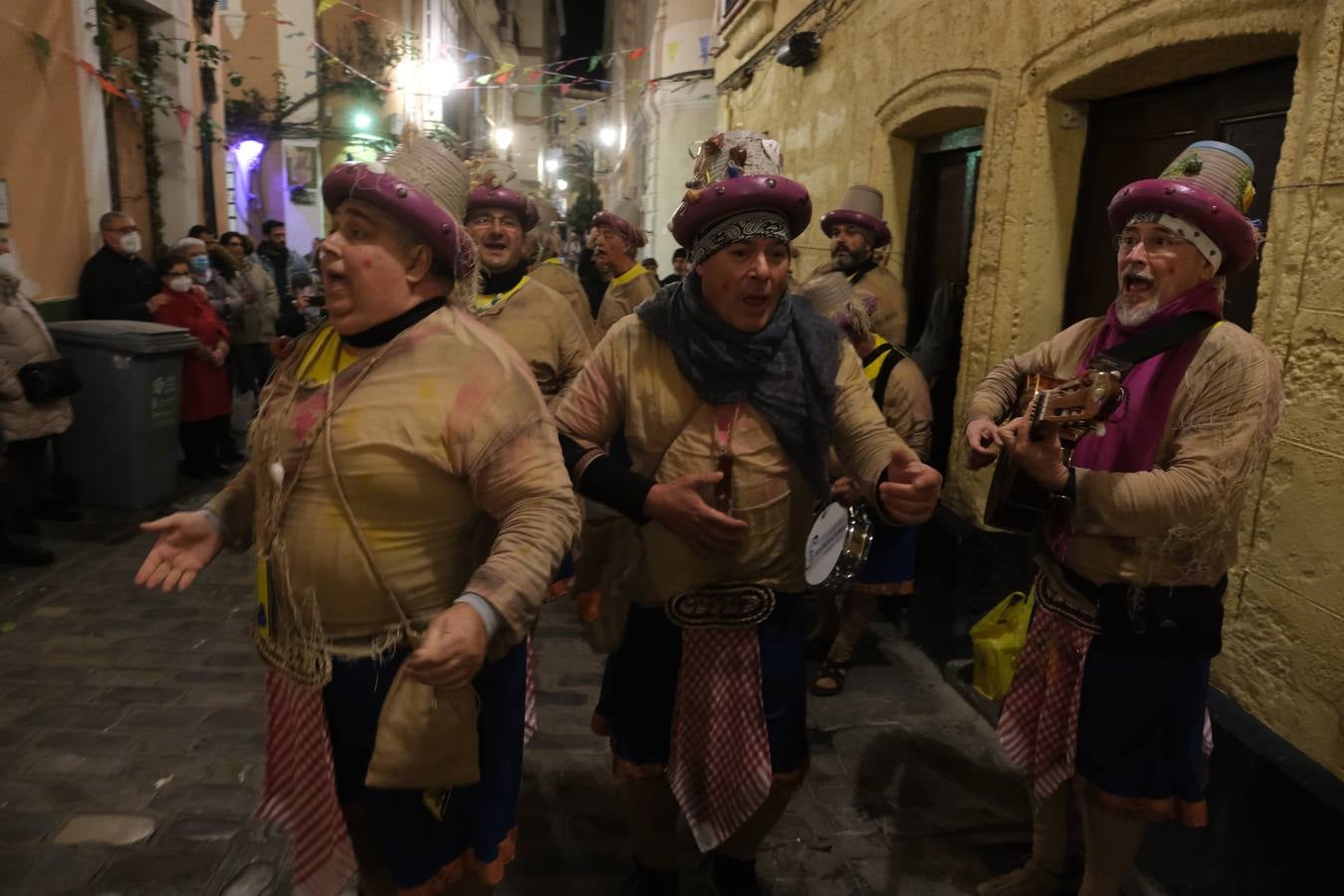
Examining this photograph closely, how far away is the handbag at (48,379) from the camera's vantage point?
17.5 ft

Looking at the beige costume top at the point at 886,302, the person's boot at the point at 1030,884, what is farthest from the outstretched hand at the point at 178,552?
the beige costume top at the point at 886,302

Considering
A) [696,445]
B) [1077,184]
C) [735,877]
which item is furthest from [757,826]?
[1077,184]

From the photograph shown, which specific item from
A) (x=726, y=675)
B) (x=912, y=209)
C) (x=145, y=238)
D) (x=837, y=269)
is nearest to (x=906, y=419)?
(x=837, y=269)

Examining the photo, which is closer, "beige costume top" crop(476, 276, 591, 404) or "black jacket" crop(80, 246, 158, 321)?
"beige costume top" crop(476, 276, 591, 404)

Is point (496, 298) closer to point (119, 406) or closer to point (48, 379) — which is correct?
point (48, 379)

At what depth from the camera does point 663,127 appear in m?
15.8

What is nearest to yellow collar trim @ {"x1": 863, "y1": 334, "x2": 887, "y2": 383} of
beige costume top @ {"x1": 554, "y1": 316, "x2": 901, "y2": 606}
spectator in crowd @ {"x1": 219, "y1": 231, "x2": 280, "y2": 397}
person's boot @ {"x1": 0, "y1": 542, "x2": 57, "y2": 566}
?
beige costume top @ {"x1": 554, "y1": 316, "x2": 901, "y2": 606}

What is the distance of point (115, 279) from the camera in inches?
283

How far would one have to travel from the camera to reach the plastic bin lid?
6250 mm

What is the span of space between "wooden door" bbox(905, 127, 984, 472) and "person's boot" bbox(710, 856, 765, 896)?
3132 millimetres

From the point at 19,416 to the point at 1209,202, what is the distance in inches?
248

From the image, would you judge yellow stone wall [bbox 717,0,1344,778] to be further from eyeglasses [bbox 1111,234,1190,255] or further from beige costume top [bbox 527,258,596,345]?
beige costume top [bbox 527,258,596,345]

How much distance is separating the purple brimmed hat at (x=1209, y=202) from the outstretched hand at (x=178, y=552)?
8.01 feet

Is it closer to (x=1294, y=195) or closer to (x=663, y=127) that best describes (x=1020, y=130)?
(x=1294, y=195)
